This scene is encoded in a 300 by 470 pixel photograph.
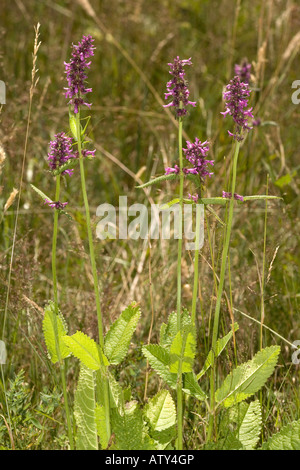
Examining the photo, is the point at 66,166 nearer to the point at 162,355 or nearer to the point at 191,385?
the point at 162,355

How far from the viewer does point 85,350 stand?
150 centimetres

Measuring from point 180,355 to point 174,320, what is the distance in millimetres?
157

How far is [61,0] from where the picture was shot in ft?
15.5

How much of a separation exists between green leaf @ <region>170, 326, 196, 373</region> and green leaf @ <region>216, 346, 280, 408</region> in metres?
0.12

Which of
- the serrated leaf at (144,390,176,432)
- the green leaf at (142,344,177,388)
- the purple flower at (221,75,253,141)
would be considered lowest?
the serrated leaf at (144,390,176,432)

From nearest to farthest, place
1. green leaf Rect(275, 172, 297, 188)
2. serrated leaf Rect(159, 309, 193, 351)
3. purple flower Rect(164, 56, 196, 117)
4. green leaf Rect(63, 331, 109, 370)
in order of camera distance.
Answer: purple flower Rect(164, 56, 196, 117), green leaf Rect(63, 331, 109, 370), serrated leaf Rect(159, 309, 193, 351), green leaf Rect(275, 172, 297, 188)

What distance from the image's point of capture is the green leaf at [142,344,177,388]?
5.09 ft

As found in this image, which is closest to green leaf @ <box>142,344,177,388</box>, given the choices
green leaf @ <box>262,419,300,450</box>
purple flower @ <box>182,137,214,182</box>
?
green leaf @ <box>262,419,300,450</box>

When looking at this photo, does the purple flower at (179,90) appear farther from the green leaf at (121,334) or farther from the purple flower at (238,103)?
the green leaf at (121,334)

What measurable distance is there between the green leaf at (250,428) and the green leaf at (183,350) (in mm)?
213

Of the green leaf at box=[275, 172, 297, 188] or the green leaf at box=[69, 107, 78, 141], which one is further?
the green leaf at box=[275, 172, 297, 188]

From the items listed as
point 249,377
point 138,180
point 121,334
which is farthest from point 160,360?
point 138,180

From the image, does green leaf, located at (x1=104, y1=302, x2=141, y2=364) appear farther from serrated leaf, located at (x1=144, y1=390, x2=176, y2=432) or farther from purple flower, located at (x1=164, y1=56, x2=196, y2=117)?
purple flower, located at (x1=164, y1=56, x2=196, y2=117)

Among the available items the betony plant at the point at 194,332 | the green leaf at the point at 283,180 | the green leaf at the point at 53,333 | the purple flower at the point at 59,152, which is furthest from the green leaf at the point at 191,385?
the green leaf at the point at 283,180
